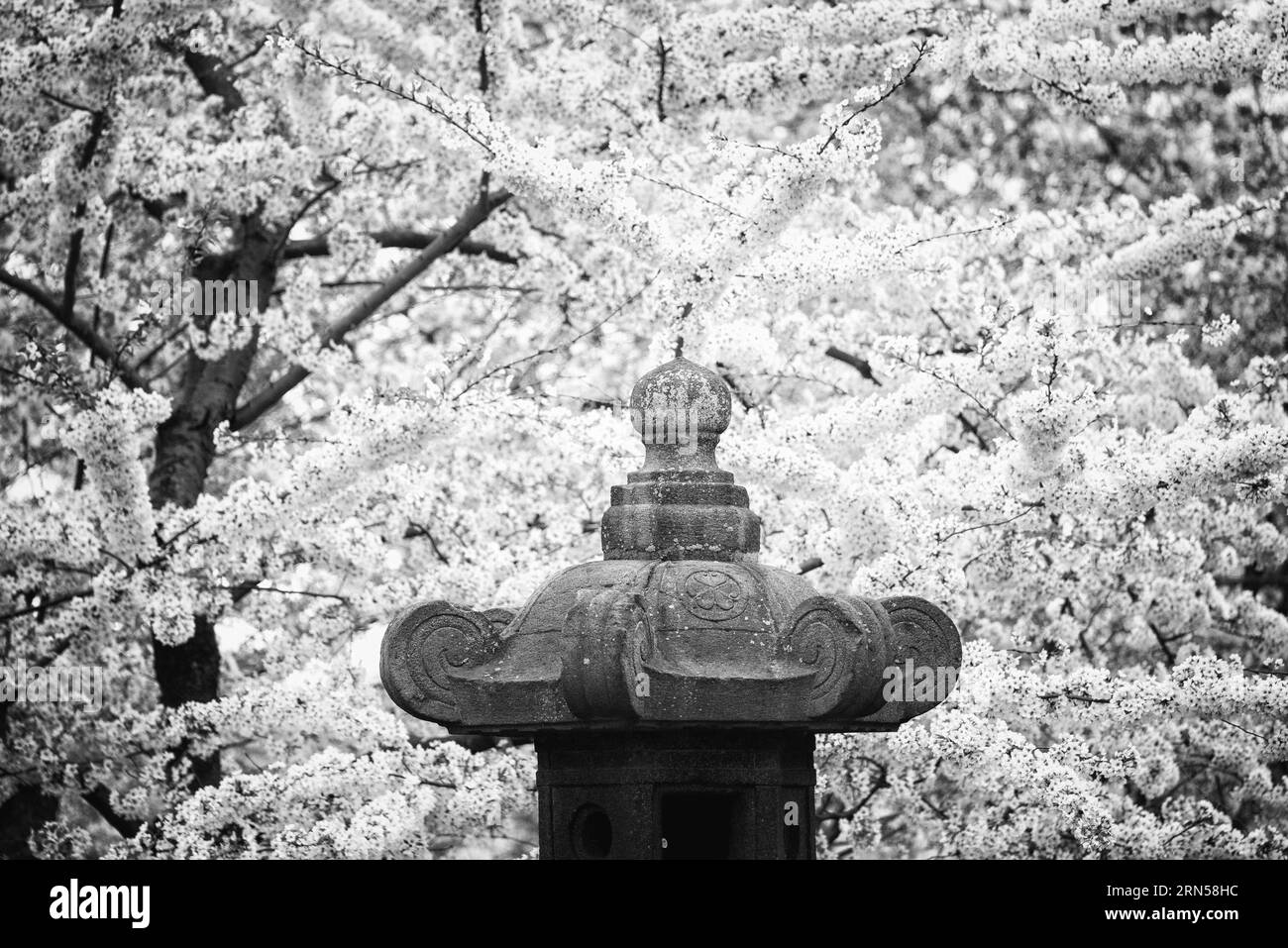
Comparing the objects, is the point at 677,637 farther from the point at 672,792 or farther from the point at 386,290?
the point at 386,290

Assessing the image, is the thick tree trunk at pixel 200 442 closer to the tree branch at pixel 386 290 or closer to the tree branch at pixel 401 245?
the tree branch at pixel 386 290

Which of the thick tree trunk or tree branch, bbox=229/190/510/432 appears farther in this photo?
tree branch, bbox=229/190/510/432

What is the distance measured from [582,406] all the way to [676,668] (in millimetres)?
5055

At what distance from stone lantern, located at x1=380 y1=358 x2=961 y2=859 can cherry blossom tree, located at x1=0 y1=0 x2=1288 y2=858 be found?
85.9 inches

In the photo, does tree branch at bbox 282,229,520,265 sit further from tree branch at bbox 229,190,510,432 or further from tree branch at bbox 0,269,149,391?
tree branch at bbox 0,269,149,391

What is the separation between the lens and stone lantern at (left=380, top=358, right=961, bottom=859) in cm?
506

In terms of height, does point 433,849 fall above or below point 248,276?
below

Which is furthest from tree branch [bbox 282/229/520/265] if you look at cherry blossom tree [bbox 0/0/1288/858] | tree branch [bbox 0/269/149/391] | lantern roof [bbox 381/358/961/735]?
lantern roof [bbox 381/358/961/735]

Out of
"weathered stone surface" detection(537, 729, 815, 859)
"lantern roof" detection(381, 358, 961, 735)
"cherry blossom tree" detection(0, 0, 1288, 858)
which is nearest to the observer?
"lantern roof" detection(381, 358, 961, 735)

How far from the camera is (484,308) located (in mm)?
13180

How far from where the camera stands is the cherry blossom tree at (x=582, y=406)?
7.95 m

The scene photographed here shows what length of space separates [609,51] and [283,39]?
2702 millimetres
